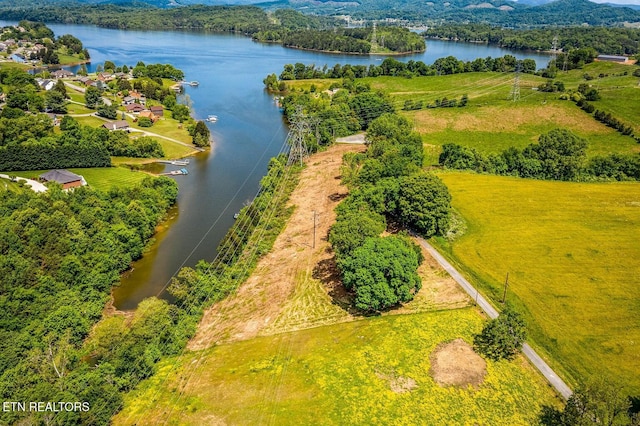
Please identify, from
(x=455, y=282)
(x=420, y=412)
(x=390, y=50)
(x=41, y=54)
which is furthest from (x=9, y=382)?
(x=390, y=50)

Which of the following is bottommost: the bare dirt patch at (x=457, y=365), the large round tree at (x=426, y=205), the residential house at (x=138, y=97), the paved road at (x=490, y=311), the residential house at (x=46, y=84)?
the bare dirt patch at (x=457, y=365)

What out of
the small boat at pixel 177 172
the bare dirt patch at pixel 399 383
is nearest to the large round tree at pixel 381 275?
the bare dirt patch at pixel 399 383

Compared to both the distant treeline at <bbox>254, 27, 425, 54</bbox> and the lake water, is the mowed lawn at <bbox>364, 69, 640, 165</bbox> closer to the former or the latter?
the lake water

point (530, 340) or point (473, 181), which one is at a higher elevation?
point (473, 181)

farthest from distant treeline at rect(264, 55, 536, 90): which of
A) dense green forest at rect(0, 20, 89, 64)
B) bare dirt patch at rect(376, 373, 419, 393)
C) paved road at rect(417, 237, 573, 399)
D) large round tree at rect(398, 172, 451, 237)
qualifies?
bare dirt patch at rect(376, 373, 419, 393)

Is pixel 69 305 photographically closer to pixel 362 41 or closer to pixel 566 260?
pixel 566 260

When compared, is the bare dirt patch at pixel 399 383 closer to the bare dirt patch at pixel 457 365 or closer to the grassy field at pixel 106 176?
the bare dirt patch at pixel 457 365

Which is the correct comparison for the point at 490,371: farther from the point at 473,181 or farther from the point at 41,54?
the point at 41,54
